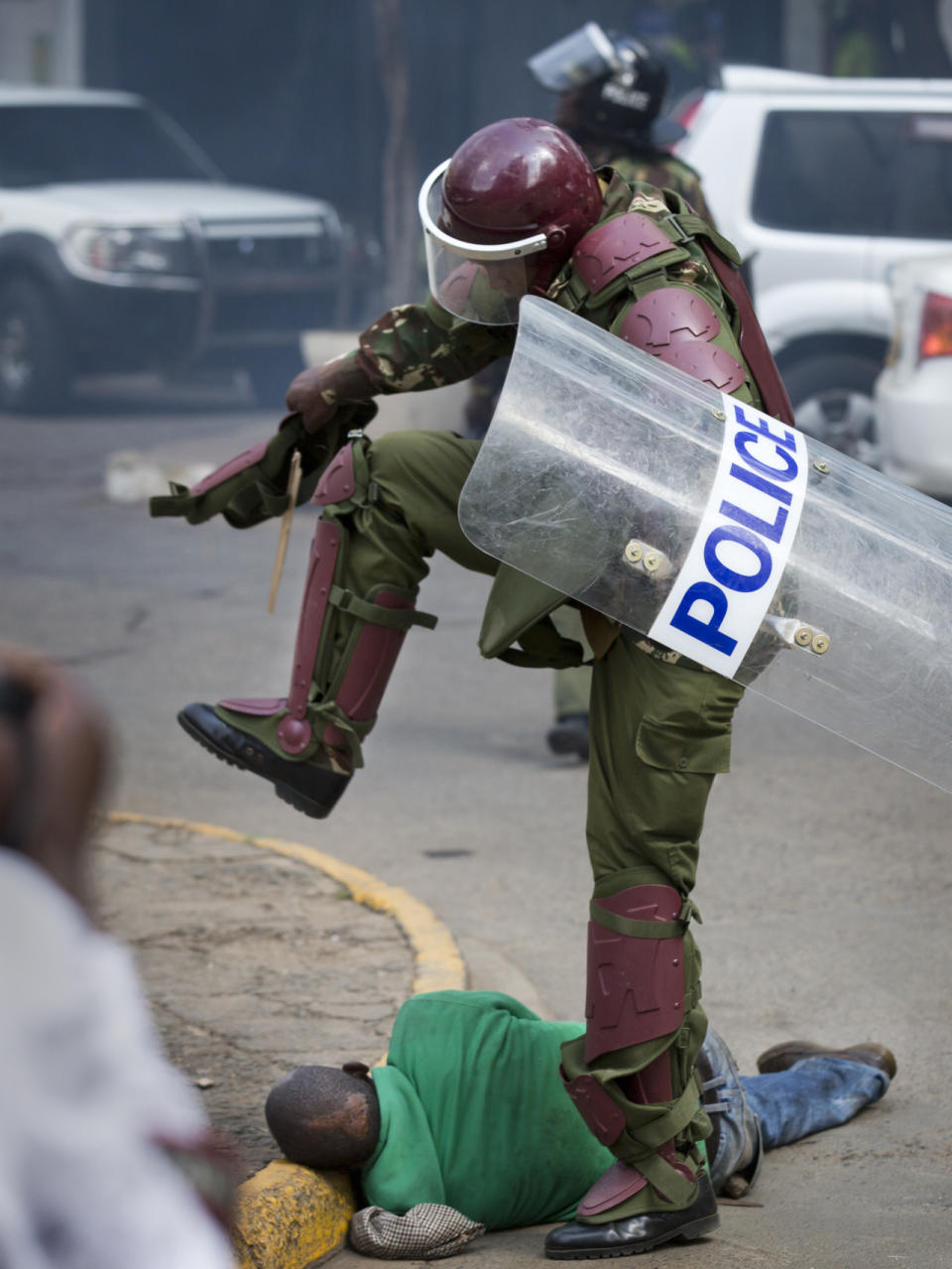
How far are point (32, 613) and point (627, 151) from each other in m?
3.53

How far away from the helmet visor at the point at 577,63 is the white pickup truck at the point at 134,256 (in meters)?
7.98

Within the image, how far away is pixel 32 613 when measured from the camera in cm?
807

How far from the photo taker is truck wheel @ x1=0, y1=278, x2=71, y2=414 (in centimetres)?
1359

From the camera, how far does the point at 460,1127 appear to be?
3096 millimetres

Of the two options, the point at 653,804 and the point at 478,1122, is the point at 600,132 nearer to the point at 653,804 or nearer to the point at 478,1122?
the point at 653,804

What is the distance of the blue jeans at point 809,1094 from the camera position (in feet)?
11.3

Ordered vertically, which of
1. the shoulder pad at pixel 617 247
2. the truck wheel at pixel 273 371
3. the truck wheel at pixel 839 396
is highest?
the shoulder pad at pixel 617 247

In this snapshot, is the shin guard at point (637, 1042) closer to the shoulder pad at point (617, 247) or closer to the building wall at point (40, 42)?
the shoulder pad at point (617, 247)

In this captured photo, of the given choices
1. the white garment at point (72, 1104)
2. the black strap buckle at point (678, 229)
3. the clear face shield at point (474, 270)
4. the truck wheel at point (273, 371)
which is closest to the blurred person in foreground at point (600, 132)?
the clear face shield at point (474, 270)

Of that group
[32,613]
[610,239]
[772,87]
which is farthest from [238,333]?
[610,239]

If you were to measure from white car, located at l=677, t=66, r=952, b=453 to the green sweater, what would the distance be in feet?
22.5

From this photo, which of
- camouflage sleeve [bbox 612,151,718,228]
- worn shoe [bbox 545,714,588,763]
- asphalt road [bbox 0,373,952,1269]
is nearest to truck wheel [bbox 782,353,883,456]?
asphalt road [bbox 0,373,952,1269]

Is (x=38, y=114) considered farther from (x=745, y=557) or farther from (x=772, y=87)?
(x=745, y=557)

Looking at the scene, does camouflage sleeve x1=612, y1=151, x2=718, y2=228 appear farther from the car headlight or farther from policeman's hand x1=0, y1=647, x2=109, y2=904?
the car headlight
